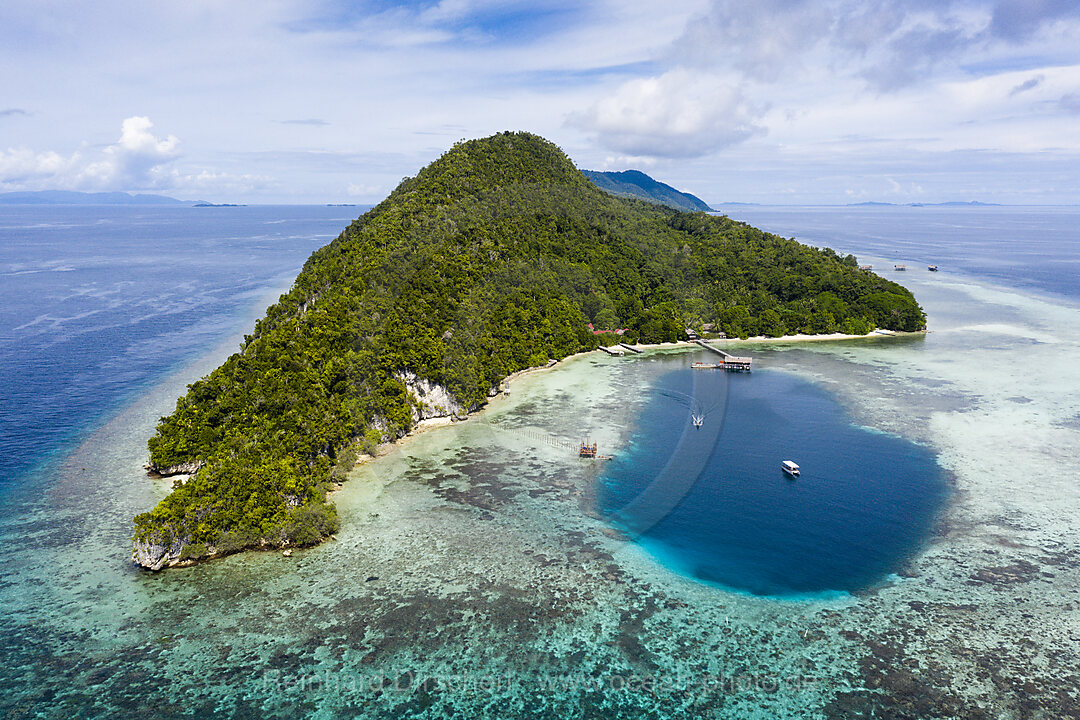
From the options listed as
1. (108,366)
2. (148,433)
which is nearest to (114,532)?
(148,433)

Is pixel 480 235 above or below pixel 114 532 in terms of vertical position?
above

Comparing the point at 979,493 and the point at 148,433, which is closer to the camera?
the point at 979,493

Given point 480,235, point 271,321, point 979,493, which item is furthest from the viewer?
point 480,235

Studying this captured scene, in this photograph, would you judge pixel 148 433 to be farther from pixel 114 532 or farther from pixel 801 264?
pixel 801 264

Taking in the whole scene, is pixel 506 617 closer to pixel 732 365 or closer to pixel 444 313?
pixel 444 313

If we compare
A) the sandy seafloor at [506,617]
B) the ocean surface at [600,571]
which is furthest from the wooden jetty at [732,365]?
the sandy seafloor at [506,617]

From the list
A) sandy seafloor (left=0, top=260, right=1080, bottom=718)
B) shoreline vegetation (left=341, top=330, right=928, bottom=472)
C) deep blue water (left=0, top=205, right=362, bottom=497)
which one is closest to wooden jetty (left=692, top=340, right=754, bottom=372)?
shoreline vegetation (left=341, top=330, right=928, bottom=472)

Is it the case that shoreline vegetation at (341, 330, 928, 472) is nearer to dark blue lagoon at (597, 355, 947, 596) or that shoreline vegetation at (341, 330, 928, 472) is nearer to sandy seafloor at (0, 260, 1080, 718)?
sandy seafloor at (0, 260, 1080, 718)
